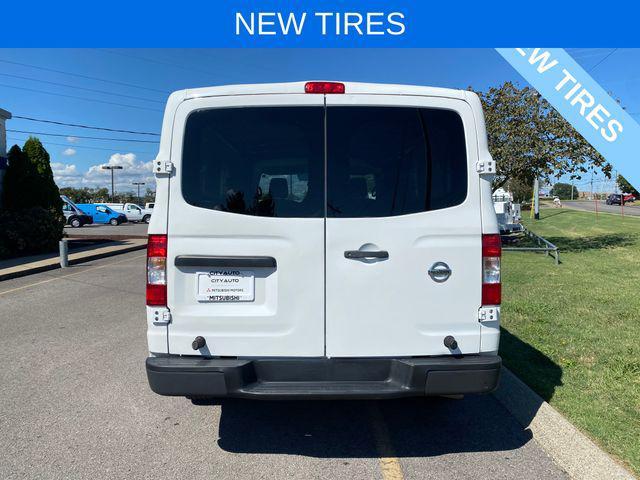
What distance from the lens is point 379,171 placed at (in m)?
3.11

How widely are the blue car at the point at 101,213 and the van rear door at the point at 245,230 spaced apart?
41298 millimetres

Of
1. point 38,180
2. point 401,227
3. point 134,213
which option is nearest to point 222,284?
point 401,227

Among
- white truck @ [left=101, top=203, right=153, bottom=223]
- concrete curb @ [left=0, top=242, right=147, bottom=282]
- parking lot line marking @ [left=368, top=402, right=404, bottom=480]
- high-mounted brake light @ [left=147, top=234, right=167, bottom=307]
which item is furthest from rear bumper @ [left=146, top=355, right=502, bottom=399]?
white truck @ [left=101, top=203, right=153, bottom=223]

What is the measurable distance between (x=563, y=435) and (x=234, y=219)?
2.65 meters

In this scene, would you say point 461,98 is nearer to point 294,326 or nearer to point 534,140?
point 294,326

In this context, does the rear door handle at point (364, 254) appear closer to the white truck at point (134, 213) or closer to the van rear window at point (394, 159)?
the van rear window at point (394, 159)

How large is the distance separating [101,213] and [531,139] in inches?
1372

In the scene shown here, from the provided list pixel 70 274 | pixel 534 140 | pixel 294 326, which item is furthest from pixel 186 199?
pixel 534 140

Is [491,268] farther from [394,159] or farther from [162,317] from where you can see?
[162,317]

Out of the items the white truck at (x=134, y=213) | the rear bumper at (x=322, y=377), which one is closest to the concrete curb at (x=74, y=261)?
the rear bumper at (x=322, y=377)

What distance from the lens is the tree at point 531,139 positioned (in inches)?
620

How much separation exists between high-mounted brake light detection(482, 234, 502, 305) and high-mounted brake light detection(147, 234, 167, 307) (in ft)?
6.34

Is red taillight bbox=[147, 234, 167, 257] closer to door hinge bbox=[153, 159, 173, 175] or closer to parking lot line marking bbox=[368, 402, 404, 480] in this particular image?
door hinge bbox=[153, 159, 173, 175]

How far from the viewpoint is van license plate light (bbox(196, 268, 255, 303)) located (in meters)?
3.04
